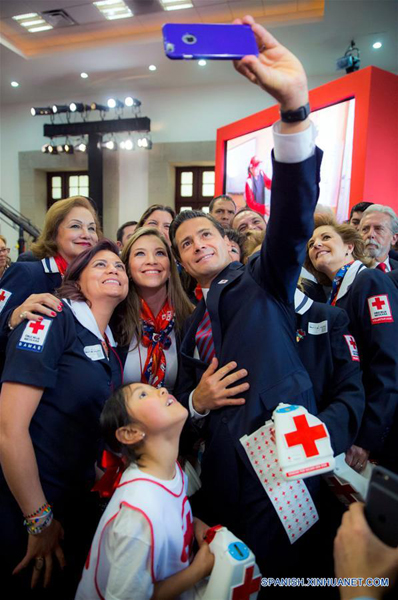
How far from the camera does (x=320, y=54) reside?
7.13m

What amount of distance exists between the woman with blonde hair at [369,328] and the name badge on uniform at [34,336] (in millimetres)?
1133

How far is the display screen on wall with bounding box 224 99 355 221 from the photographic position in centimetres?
516

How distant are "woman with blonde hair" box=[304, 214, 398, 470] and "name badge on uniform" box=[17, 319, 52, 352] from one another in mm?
1133

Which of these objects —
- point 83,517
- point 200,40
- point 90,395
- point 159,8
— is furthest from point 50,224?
point 159,8

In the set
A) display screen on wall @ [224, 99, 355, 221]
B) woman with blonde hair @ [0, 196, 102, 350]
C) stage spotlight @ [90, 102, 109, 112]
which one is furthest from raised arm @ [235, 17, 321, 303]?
A: stage spotlight @ [90, 102, 109, 112]

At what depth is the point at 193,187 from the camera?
31.8 ft

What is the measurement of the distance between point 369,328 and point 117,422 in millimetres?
1179

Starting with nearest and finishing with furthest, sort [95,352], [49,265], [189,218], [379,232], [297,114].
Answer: [297,114] → [95,352] → [189,218] → [49,265] → [379,232]

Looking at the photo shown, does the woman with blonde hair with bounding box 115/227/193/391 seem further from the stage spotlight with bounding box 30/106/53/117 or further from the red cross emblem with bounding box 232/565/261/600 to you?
the stage spotlight with bounding box 30/106/53/117

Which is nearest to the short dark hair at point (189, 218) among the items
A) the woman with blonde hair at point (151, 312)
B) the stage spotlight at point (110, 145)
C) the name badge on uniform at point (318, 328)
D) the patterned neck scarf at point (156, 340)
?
the woman with blonde hair at point (151, 312)

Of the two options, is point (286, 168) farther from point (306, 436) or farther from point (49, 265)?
point (49, 265)

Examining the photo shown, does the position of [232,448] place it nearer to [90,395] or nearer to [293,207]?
[90,395]

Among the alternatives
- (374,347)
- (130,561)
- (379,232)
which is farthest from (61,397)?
(379,232)

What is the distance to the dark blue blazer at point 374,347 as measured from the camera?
161 cm
